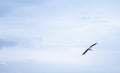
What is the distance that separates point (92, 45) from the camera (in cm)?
9131

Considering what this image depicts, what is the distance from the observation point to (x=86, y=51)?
96.6 m

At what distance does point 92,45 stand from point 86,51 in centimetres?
601
